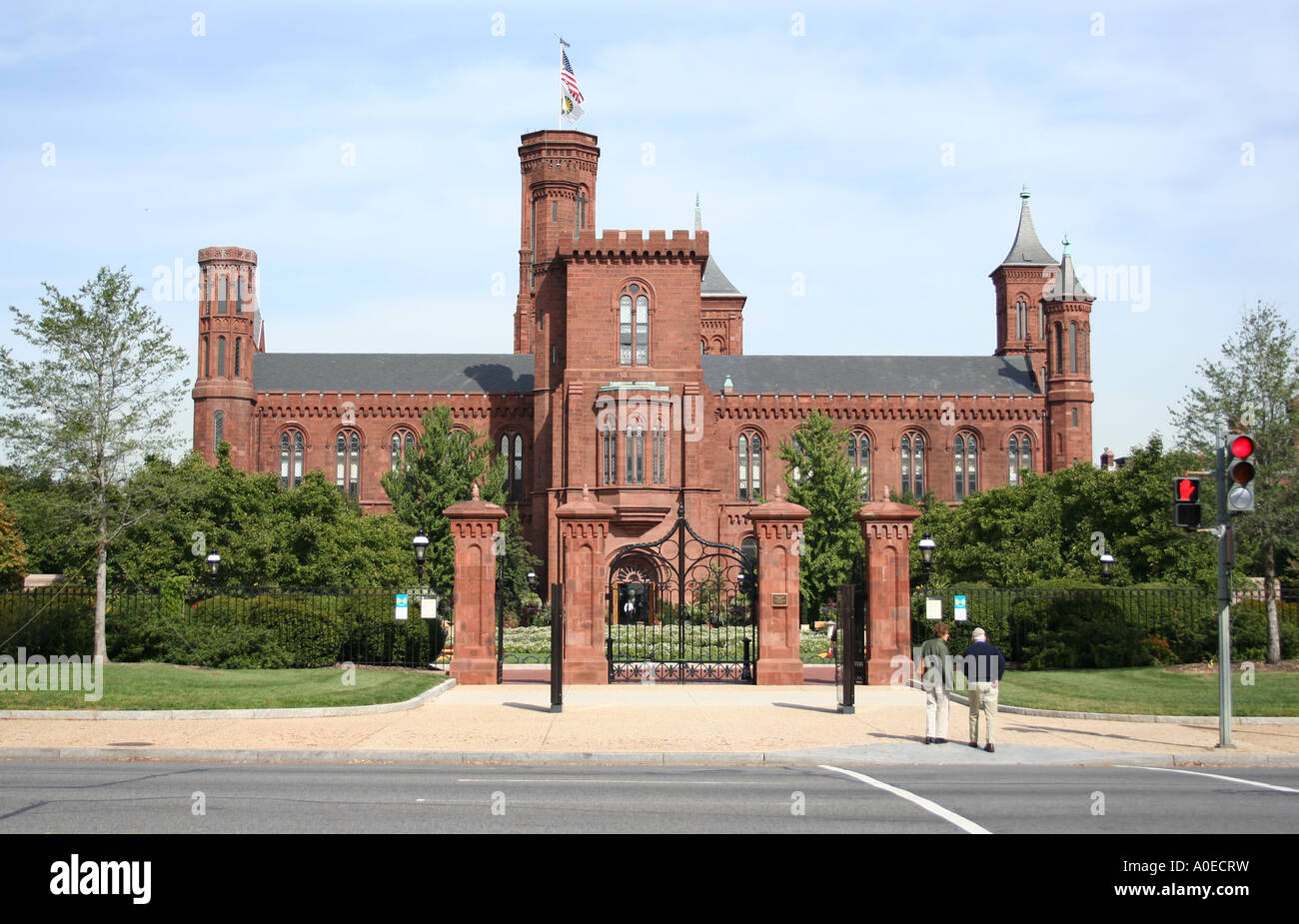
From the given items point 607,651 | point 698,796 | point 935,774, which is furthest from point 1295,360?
point 698,796

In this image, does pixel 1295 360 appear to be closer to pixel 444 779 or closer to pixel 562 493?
pixel 444 779

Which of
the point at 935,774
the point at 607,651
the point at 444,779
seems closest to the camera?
the point at 444,779

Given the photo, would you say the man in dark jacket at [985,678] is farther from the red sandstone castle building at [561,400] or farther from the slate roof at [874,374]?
the slate roof at [874,374]

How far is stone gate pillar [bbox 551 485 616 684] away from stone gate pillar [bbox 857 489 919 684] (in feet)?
17.5

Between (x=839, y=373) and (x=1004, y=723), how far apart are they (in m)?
56.8

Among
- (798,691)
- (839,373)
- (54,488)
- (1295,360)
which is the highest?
(839,373)

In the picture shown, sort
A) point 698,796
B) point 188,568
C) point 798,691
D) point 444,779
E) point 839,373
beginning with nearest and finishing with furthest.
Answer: point 698,796 < point 444,779 < point 798,691 < point 188,568 < point 839,373

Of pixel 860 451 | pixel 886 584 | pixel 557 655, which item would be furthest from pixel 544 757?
pixel 860 451

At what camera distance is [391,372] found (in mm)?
74438

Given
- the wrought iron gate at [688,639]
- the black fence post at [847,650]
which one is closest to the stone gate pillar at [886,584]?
the wrought iron gate at [688,639]

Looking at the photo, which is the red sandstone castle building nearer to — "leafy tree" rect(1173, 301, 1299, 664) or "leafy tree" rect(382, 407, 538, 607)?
"leafy tree" rect(382, 407, 538, 607)

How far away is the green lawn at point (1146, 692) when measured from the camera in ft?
65.0

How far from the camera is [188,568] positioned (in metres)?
40.7

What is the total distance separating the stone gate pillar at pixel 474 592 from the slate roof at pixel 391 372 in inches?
1840
